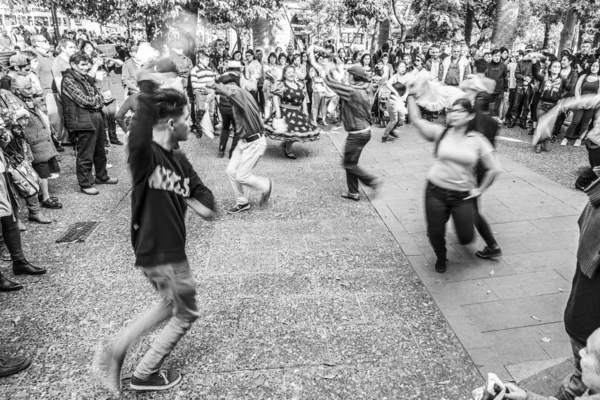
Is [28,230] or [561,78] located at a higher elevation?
[561,78]

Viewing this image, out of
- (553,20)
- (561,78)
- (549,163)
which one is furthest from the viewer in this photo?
(553,20)

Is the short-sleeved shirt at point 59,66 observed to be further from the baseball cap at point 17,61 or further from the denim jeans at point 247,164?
the denim jeans at point 247,164

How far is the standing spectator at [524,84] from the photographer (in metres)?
10.4

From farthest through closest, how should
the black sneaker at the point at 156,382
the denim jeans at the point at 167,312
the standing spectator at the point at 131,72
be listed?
the standing spectator at the point at 131,72, the black sneaker at the point at 156,382, the denim jeans at the point at 167,312

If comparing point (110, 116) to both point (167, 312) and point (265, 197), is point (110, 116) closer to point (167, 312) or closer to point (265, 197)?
point (265, 197)

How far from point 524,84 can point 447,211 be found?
7.80 metres

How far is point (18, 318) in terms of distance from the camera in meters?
3.72

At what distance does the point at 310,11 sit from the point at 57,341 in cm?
3812

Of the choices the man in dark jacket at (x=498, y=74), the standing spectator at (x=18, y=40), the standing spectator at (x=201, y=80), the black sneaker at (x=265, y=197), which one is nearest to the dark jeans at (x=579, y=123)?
the man in dark jacket at (x=498, y=74)

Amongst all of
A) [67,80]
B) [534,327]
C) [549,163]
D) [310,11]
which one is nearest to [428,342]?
[534,327]

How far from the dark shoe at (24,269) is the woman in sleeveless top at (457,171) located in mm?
3749

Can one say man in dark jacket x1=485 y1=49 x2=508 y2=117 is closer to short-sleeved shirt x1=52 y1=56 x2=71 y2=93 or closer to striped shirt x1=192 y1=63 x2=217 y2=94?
striped shirt x1=192 y1=63 x2=217 y2=94

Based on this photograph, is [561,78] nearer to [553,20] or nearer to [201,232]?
[201,232]

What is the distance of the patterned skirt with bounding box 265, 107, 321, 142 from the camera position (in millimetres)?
8453
